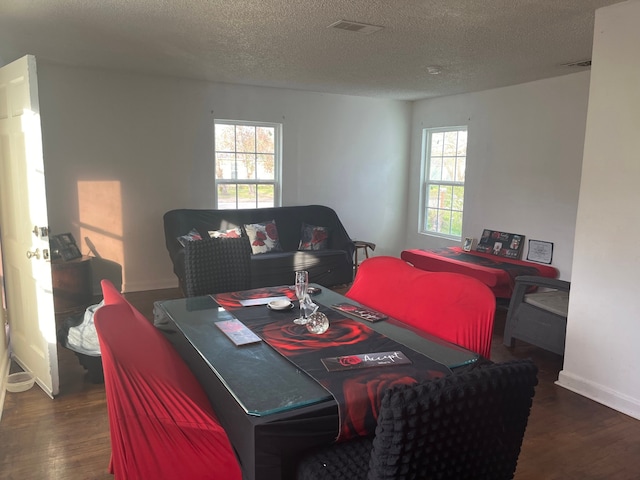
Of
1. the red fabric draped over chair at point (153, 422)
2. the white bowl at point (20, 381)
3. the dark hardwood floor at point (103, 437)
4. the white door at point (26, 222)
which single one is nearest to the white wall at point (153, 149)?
the white door at point (26, 222)

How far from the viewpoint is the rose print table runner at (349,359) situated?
1541 millimetres

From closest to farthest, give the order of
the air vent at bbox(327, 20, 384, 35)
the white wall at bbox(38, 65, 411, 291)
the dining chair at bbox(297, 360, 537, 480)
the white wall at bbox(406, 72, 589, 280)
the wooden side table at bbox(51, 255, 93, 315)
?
the dining chair at bbox(297, 360, 537, 480), the air vent at bbox(327, 20, 384, 35), the wooden side table at bbox(51, 255, 93, 315), the white wall at bbox(406, 72, 589, 280), the white wall at bbox(38, 65, 411, 291)

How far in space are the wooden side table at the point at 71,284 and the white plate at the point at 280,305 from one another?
2.93 meters

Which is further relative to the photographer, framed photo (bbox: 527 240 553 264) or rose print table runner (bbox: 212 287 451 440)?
framed photo (bbox: 527 240 553 264)

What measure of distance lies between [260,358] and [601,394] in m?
2.34

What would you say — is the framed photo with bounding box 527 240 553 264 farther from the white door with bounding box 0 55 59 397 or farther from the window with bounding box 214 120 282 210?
the white door with bounding box 0 55 59 397

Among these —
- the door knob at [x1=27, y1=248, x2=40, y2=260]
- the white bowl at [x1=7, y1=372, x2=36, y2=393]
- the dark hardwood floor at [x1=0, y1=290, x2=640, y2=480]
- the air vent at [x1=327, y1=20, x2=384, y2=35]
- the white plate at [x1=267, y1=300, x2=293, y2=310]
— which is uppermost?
the air vent at [x1=327, y1=20, x2=384, y2=35]

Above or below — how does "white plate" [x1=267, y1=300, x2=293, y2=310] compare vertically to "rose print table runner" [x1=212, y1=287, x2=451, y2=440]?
above

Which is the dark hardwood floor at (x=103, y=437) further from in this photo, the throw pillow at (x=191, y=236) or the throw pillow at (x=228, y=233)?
the throw pillow at (x=228, y=233)

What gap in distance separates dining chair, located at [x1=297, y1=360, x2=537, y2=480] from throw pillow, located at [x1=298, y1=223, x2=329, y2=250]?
14.7ft

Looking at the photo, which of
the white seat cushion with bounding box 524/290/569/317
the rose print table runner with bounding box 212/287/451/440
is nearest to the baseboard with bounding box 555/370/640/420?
the white seat cushion with bounding box 524/290/569/317

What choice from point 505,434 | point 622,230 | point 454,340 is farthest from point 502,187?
point 505,434

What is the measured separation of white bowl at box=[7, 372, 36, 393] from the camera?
3.05 meters

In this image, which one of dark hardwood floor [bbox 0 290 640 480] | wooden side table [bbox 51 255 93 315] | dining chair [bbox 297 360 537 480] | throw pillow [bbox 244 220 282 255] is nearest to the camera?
dining chair [bbox 297 360 537 480]
